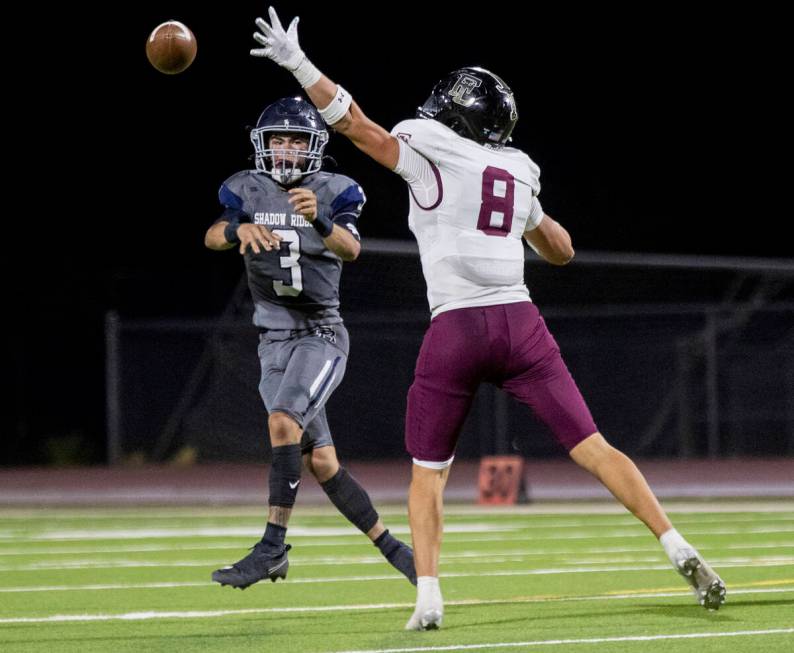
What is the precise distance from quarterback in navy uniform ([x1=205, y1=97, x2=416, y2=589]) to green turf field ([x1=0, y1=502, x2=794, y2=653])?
1.91 feet

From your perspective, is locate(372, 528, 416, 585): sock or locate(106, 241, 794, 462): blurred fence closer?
locate(372, 528, 416, 585): sock

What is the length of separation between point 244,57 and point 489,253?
2314cm

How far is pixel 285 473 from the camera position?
646cm

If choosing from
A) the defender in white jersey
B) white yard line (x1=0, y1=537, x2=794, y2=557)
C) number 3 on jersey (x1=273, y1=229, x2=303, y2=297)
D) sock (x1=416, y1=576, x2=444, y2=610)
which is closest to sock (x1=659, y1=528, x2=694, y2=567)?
the defender in white jersey

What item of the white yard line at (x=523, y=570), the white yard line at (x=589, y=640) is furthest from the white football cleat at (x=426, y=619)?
the white yard line at (x=523, y=570)

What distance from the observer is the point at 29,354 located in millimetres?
25078

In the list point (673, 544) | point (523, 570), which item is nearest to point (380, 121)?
point (523, 570)

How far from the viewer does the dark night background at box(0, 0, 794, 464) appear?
27.5 metres

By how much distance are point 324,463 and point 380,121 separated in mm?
22382

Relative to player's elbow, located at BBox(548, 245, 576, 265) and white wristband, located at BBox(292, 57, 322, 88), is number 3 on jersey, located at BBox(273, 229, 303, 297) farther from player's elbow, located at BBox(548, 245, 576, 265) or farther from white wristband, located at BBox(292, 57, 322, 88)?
white wristband, located at BBox(292, 57, 322, 88)

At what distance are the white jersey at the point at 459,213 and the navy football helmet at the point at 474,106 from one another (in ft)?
0.24

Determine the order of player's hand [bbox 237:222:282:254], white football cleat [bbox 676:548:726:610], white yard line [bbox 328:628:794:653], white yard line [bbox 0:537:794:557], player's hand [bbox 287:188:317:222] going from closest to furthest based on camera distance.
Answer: white yard line [bbox 328:628:794:653] → white football cleat [bbox 676:548:726:610] → player's hand [bbox 287:188:317:222] → player's hand [bbox 237:222:282:254] → white yard line [bbox 0:537:794:557]

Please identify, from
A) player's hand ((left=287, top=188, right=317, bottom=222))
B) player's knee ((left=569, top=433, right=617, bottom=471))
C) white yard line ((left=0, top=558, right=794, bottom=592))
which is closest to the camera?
player's knee ((left=569, top=433, right=617, bottom=471))

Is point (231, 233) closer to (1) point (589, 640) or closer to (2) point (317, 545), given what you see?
(1) point (589, 640)
